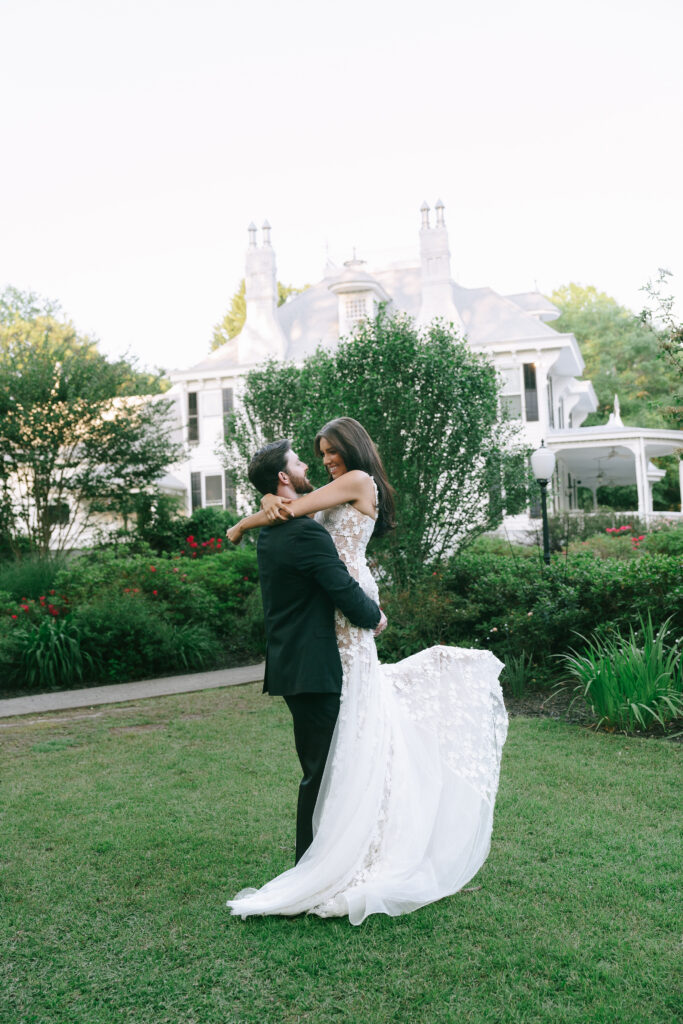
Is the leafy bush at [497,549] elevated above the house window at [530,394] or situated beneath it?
situated beneath

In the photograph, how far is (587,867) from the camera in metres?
4.28

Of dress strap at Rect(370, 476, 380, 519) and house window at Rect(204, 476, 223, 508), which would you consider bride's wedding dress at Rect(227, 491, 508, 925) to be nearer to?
dress strap at Rect(370, 476, 380, 519)

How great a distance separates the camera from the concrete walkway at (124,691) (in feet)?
30.1

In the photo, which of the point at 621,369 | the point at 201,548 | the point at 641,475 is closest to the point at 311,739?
the point at 201,548

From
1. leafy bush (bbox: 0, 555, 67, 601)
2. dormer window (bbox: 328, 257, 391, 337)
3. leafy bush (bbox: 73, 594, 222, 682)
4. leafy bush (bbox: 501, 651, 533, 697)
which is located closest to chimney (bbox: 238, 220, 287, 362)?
dormer window (bbox: 328, 257, 391, 337)

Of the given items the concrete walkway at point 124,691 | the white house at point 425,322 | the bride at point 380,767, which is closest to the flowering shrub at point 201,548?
the concrete walkway at point 124,691

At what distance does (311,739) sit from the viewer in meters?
3.86

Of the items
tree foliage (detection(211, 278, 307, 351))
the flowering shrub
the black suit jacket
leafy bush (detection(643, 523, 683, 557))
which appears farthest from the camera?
tree foliage (detection(211, 278, 307, 351))

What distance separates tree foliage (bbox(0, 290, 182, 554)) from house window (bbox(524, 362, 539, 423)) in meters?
12.4

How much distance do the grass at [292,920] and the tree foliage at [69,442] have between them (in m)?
→ 10.3

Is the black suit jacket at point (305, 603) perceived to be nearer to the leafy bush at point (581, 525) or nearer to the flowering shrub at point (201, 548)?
the flowering shrub at point (201, 548)

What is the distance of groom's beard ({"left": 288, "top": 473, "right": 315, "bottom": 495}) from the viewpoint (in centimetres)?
391

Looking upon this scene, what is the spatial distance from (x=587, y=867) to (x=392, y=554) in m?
6.37

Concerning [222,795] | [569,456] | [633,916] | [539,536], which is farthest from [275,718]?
[569,456]
